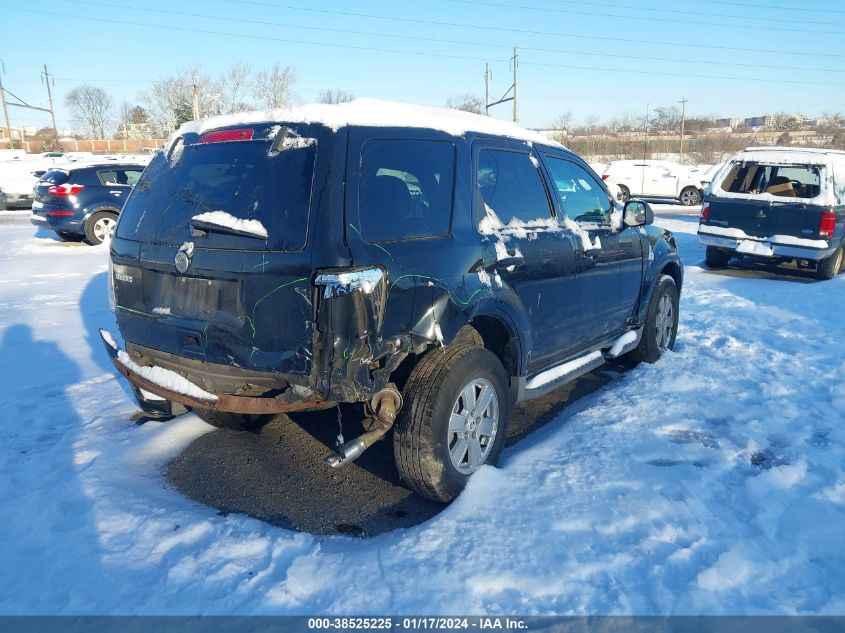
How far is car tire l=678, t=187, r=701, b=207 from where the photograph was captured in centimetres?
2403

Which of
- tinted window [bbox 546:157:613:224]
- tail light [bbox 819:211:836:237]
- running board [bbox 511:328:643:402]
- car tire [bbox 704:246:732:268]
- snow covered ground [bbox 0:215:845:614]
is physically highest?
tinted window [bbox 546:157:613:224]

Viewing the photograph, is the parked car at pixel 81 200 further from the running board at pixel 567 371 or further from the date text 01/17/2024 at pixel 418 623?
the date text 01/17/2024 at pixel 418 623

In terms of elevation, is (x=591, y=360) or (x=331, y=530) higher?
(x=591, y=360)

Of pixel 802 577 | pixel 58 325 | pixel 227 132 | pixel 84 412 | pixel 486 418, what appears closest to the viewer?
pixel 802 577

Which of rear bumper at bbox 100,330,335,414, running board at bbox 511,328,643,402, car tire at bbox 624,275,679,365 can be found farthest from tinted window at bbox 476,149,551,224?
car tire at bbox 624,275,679,365

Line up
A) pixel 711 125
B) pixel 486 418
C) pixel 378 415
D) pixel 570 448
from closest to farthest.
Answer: pixel 378 415 < pixel 486 418 < pixel 570 448 < pixel 711 125

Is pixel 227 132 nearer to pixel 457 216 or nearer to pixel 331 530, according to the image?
pixel 457 216

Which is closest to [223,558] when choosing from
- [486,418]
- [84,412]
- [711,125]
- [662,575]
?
[486,418]

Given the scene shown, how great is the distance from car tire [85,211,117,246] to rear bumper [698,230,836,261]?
12010mm

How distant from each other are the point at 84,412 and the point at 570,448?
3456 mm

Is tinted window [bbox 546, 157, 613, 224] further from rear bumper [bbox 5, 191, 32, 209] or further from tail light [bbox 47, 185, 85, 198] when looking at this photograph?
rear bumper [bbox 5, 191, 32, 209]

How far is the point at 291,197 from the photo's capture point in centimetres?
279

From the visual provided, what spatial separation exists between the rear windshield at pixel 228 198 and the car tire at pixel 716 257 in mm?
9463

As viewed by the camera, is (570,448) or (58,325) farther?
(58,325)
